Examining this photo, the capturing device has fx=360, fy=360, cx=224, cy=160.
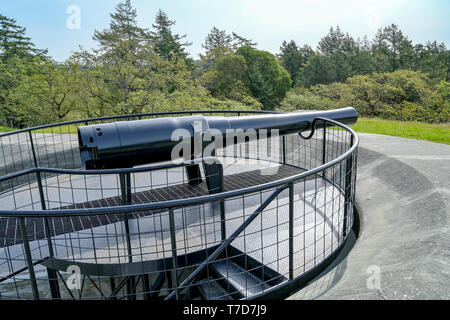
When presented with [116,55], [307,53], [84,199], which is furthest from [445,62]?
[84,199]

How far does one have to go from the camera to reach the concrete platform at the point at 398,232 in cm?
307

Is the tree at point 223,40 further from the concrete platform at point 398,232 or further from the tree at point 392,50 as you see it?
the concrete platform at point 398,232

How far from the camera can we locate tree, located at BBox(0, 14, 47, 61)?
40.4 m

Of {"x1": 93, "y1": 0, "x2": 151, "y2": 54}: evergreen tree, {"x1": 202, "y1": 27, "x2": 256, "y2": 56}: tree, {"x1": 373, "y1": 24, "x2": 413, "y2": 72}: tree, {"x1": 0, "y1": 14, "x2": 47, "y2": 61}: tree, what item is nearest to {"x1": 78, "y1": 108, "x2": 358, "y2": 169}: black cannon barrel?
{"x1": 93, "y1": 0, "x2": 151, "y2": 54}: evergreen tree

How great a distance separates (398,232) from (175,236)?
8.83ft

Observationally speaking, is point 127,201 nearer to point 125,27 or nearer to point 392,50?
point 125,27

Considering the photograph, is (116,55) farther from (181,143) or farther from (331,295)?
(331,295)

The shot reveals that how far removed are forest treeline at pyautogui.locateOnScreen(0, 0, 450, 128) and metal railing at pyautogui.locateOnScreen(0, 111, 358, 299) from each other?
13452 mm

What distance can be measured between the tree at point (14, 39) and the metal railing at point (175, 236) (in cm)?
4113

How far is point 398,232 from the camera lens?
4.38 metres

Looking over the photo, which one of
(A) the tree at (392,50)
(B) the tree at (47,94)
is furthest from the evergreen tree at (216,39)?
(B) the tree at (47,94)

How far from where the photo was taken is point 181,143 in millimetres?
4895

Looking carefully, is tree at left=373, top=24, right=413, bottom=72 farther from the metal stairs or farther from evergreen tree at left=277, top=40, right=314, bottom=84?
the metal stairs

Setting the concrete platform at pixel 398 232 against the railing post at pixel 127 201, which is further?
the railing post at pixel 127 201
